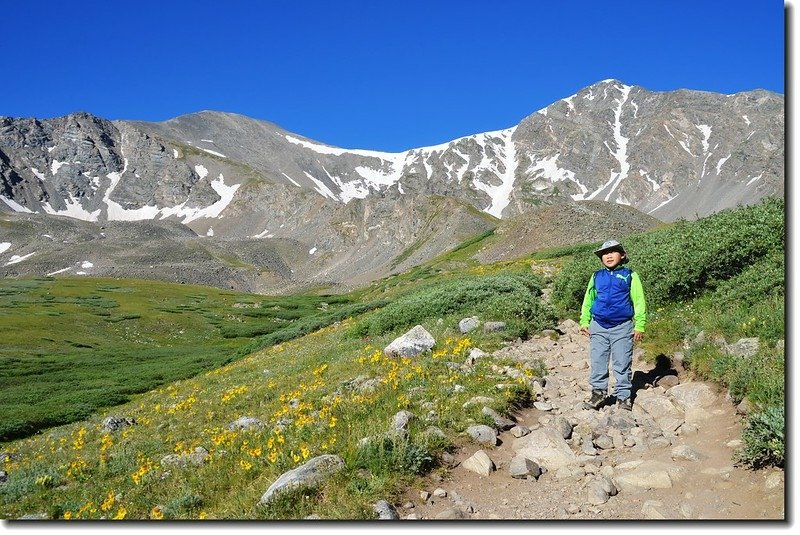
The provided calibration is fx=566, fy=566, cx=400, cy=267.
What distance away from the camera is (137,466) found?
424 inches

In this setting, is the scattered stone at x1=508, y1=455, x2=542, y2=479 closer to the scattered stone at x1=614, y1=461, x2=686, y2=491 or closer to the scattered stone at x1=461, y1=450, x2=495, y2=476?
the scattered stone at x1=461, y1=450, x2=495, y2=476

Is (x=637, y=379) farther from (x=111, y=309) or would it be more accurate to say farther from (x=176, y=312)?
(x=111, y=309)

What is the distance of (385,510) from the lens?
6.56 meters

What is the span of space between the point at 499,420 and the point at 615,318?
314 cm

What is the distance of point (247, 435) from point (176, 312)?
256 feet

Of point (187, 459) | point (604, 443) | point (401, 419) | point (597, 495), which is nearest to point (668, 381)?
point (604, 443)

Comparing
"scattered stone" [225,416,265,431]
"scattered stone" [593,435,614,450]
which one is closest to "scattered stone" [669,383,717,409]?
"scattered stone" [593,435,614,450]

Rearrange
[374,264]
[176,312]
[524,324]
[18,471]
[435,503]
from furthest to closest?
[374,264] < [176,312] < [524,324] < [18,471] < [435,503]

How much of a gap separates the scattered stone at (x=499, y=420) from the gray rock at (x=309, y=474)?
9.50 feet

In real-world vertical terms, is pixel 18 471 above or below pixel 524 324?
below

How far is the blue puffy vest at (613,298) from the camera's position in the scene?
34.7 ft

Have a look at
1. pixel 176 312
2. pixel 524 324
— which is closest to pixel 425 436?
pixel 524 324

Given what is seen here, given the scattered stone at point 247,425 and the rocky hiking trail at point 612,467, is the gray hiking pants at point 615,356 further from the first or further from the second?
the scattered stone at point 247,425

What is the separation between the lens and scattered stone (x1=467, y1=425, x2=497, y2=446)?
8.73m
